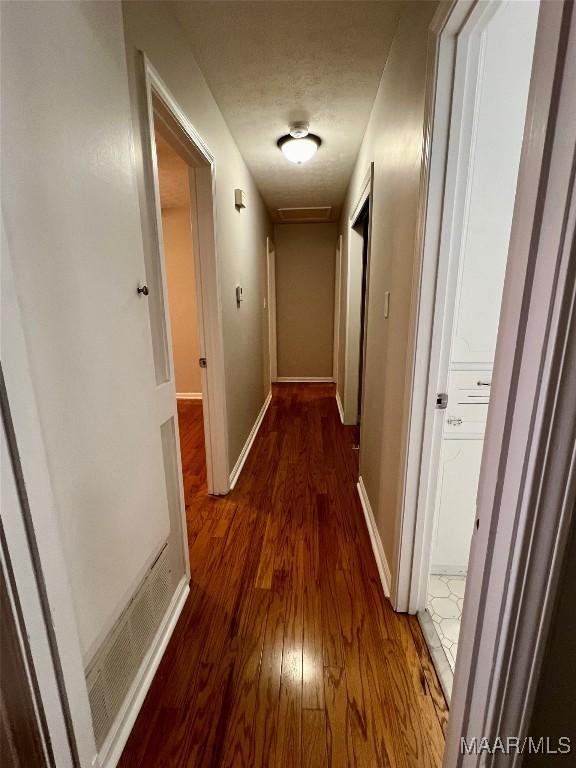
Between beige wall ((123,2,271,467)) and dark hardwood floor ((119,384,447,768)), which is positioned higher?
beige wall ((123,2,271,467))

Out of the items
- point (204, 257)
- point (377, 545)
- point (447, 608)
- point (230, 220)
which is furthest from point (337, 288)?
point (447, 608)

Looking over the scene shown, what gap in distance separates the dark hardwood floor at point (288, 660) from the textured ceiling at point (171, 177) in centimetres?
254

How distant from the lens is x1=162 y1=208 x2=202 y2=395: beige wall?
3975 mm

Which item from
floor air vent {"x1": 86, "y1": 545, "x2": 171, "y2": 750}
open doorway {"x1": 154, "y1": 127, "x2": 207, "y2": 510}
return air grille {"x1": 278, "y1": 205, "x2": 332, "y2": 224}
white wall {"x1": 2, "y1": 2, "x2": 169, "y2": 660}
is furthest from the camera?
return air grille {"x1": 278, "y1": 205, "x2": 332, "y2": 224}

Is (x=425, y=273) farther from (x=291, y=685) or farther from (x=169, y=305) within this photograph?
(x=169, y=305)

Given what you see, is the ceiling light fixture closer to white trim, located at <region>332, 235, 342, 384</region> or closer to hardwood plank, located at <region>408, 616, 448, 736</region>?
white trim, located at <region>332, 235, 342, 384</region>

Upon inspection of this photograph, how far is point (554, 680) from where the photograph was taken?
0.53m

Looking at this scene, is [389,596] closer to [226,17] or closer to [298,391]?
[226,17]

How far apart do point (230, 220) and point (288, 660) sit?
248cm

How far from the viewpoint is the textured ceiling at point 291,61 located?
4.31ft

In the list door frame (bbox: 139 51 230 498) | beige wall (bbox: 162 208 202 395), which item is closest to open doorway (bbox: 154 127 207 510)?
beige wall (bbox: 162 208 202 395)

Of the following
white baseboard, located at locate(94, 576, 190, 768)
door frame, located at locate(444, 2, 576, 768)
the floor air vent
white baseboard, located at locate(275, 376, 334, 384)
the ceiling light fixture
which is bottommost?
white baseboard, located at locate(94, 576, 190, 768)

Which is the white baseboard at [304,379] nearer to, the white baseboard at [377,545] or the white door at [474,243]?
the white baseboard at [377,545]

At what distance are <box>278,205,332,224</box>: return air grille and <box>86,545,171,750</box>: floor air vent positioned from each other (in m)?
4.15
